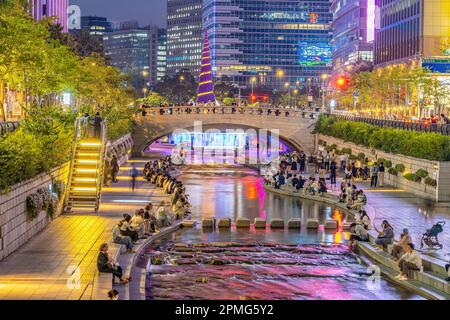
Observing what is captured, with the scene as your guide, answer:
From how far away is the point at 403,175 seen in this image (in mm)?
53438

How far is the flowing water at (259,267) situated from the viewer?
2580 centimetres

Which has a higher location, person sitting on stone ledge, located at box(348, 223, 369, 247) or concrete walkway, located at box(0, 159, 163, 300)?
concrete walkway, located at box(0, 159, 163, 300)

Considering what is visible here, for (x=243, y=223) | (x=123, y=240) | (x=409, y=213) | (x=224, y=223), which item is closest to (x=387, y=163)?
(x=409, y=213)

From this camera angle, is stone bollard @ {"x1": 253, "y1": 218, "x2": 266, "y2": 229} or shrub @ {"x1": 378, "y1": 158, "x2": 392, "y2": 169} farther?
shrub @ {"x1": 378, "y1": 158, "x2": 392, "y2": 169}

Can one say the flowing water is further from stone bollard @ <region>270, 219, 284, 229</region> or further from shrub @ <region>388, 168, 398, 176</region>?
shrub @ <region>388, 168, 398, 176</region>

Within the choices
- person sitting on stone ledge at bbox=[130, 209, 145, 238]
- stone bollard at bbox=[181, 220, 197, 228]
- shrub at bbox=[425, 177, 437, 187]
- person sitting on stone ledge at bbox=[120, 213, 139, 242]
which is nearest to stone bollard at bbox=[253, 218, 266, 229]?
stone bollard at bbox=[181, 220, 197, 228]

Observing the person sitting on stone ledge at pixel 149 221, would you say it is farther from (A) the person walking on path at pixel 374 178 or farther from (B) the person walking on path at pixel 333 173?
(B) the person walking on path at pixel 333 173

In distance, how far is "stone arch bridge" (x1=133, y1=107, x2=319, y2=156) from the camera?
3848 inches

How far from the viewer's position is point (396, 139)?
188 feet

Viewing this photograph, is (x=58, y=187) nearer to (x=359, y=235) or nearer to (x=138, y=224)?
(x=138, y=224)

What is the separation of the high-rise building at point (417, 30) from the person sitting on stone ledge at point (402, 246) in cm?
6920

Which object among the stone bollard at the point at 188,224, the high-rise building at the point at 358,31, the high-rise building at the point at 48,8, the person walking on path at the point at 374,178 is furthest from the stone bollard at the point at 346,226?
the high-rise building at the point at 358,31

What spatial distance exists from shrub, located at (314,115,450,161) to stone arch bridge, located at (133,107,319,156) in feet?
33.5

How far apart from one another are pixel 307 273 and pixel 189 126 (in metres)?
70.0
